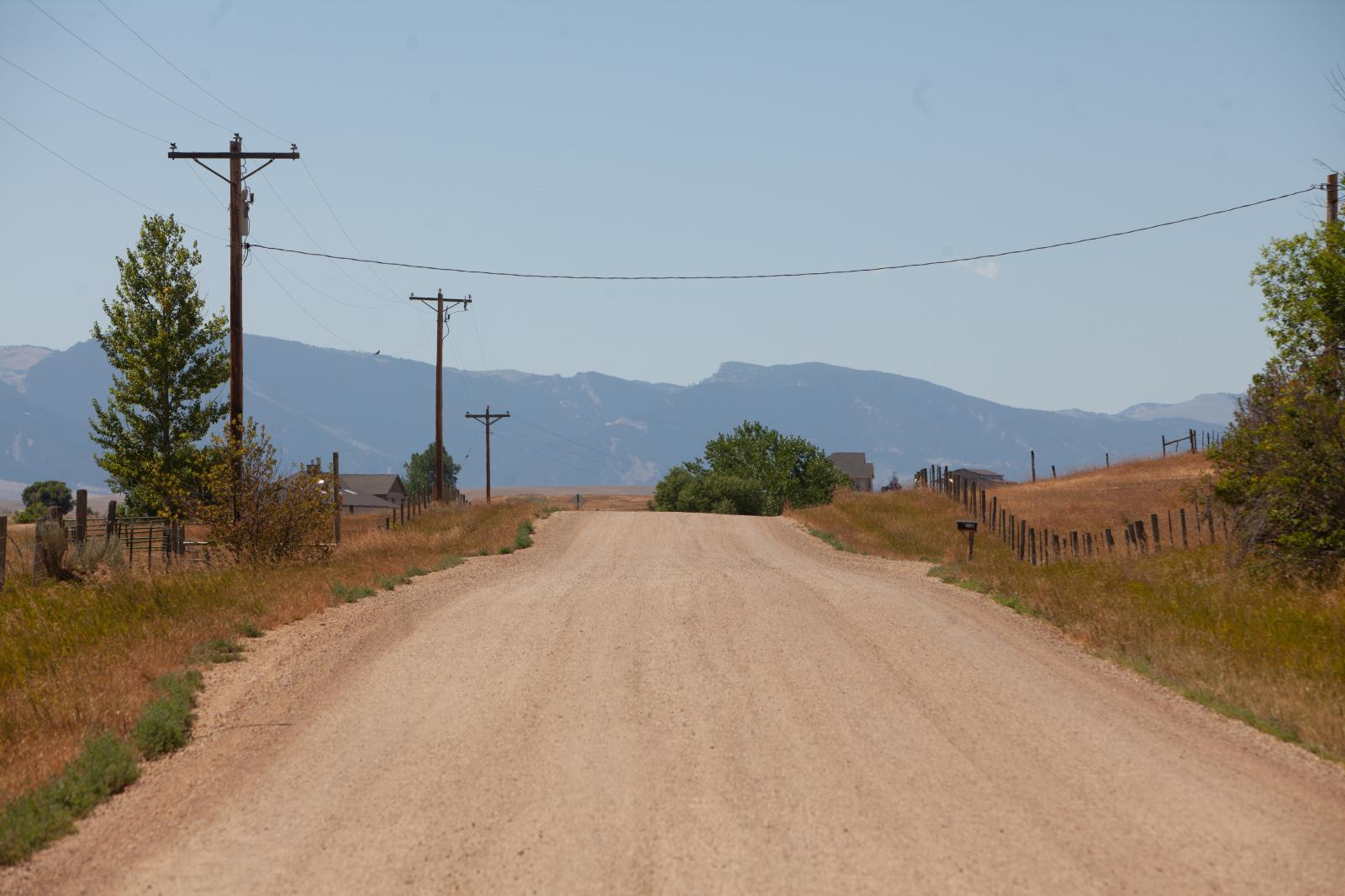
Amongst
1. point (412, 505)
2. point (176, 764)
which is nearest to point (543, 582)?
point (176, 764)

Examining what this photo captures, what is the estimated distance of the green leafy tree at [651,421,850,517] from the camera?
7119cm

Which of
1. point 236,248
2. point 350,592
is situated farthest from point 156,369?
point 350,592

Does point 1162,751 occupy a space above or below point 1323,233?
below

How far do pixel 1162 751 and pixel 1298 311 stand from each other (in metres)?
14.4

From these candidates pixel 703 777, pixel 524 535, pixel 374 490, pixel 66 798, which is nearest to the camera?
pixel 66 798

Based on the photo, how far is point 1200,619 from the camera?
573 inches

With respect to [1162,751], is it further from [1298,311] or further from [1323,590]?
[1298,311]

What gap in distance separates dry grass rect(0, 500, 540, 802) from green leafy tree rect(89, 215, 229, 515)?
50.1 ft

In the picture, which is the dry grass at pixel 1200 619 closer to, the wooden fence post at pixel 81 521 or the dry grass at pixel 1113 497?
the dry grass at pixel 1113 497

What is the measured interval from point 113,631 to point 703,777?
32.0ft

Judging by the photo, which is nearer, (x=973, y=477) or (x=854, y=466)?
(x=973, y=477)

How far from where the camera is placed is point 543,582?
65.0ft

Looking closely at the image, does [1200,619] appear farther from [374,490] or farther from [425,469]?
[374,490]

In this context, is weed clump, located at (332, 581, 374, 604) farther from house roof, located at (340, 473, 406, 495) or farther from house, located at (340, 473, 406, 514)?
house roof, located at (340, 473, 406, 495)
